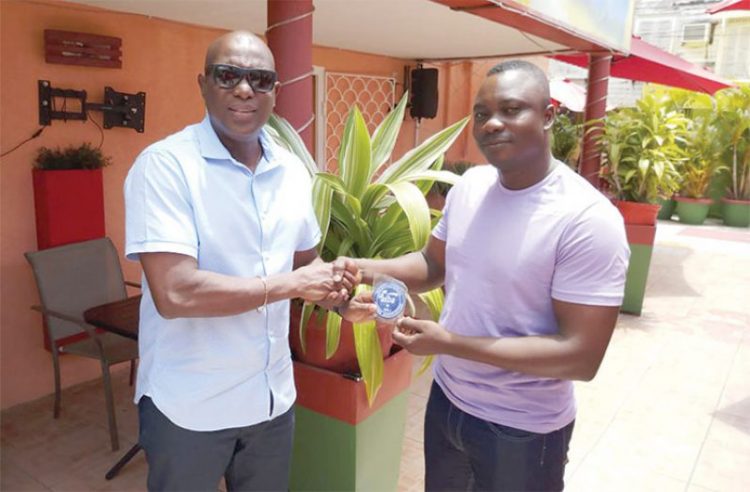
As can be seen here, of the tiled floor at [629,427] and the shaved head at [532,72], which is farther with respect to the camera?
the tiled floor at [629,427]

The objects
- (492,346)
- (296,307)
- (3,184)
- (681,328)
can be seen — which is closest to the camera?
(492,346)

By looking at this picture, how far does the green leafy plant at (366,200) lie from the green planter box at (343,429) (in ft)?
0.47

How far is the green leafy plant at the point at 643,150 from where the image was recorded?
493 cm

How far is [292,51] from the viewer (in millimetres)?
2129

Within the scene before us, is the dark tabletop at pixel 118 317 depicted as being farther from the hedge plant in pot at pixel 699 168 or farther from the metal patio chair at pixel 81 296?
the hedge plant in pot at pixel 699 168

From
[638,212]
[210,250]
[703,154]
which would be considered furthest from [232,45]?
[703,154]

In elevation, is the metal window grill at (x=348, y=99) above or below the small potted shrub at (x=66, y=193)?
above

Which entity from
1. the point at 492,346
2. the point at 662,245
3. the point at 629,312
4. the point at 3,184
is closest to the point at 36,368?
the point at 3,184

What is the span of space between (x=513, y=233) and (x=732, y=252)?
27.5 feet

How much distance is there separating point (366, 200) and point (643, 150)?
3.76 meters

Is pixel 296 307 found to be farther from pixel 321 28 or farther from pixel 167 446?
pixel 321 28

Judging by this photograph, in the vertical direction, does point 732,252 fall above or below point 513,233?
below

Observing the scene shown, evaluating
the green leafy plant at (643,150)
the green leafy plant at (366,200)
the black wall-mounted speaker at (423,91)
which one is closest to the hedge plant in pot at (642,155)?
the green leafy plant at (643,150)

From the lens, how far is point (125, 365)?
390 cm
